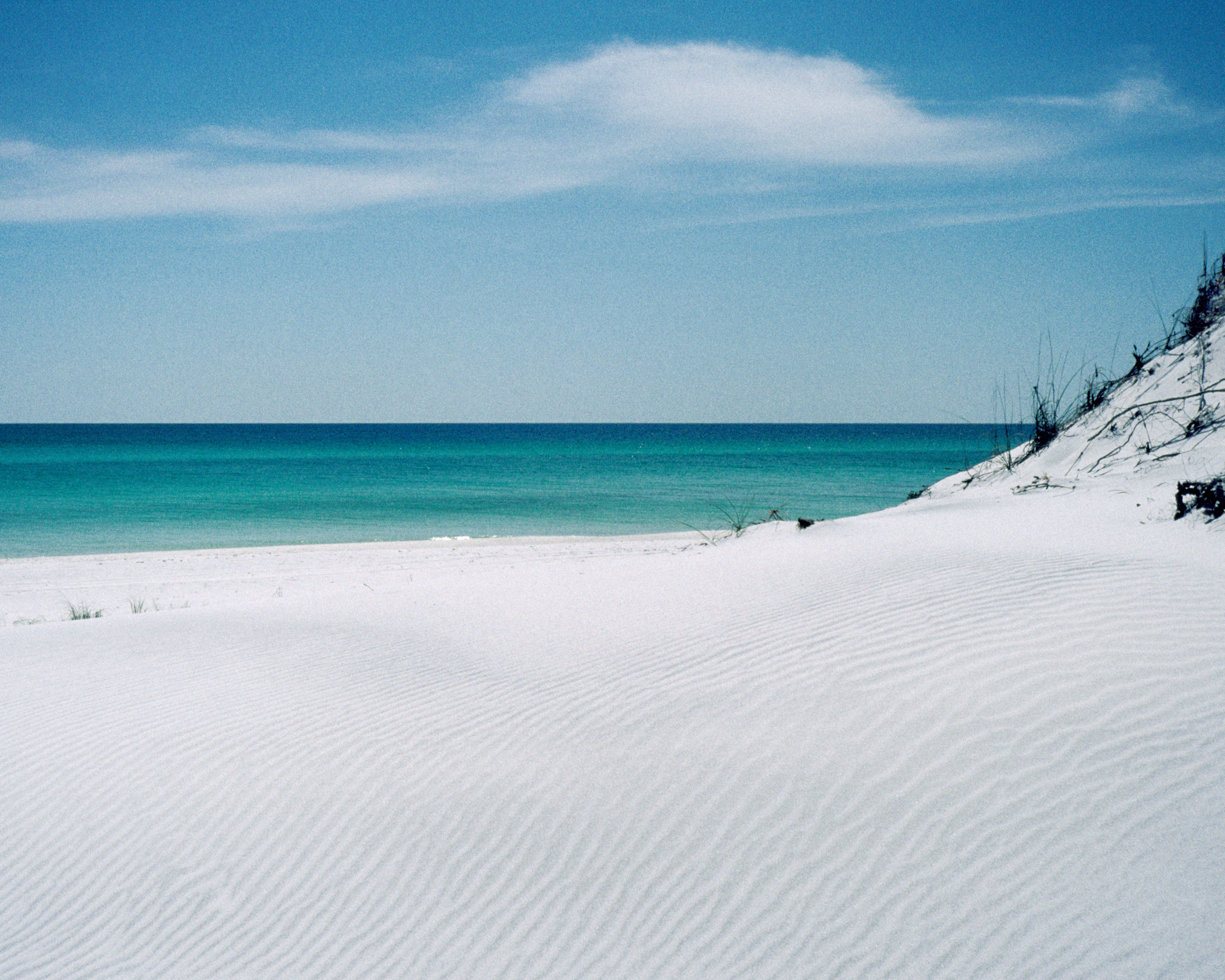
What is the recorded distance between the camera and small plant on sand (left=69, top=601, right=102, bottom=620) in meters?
8.38

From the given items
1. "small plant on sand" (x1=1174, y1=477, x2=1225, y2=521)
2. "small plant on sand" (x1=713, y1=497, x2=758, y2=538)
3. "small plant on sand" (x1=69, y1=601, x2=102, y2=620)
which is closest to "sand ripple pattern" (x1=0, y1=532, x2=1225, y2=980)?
"small plant on sand" (x1=1174, y1=477, x2=1225, y2=521)

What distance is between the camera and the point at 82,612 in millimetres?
8883

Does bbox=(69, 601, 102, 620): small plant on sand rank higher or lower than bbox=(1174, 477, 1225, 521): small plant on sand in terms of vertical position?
lower

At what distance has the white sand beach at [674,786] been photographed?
2674mm

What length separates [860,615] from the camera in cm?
466

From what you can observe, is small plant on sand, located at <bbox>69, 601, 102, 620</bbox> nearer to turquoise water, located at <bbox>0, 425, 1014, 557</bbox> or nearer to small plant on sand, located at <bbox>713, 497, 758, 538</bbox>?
turquoise water, located at <bbox>0, 425, 1014, 557</bbox>

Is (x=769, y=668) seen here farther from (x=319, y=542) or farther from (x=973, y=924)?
(x=319, y=542)

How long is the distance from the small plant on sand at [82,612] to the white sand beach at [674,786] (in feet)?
9.70

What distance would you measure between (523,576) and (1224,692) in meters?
5.28

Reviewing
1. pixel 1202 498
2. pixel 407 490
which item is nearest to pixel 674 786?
pixel 1202 498

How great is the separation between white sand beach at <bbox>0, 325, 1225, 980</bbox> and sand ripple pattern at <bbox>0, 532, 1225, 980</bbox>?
0.01 metres

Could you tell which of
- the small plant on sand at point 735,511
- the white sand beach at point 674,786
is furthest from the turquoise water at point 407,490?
the white sand beach at point 674,786

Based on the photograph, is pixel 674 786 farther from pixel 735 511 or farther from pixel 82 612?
pixel 735 511

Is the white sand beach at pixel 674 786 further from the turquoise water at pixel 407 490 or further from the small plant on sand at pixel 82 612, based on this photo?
the turquoise water at pixel 407 490
